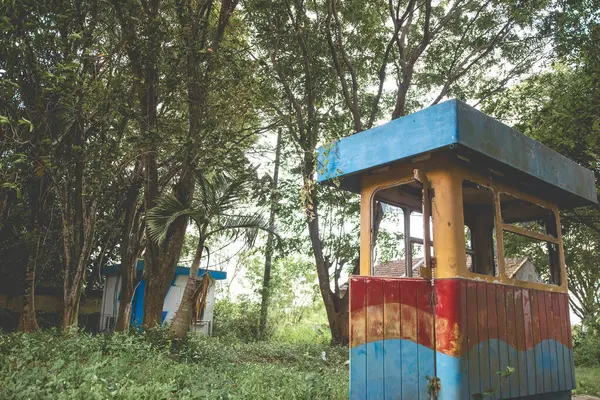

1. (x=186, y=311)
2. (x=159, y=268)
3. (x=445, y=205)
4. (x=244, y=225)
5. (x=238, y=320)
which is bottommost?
(x=238, y=320)

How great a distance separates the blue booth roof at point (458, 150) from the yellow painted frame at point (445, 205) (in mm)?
149

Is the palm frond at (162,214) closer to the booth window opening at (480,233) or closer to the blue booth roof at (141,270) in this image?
the booth window opening at (480,233)

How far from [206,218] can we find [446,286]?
497 centimetres

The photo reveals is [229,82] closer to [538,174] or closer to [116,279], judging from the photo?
[538,174]

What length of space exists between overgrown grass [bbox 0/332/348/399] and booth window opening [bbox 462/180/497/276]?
2.12 metres

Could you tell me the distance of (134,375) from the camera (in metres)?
5.05

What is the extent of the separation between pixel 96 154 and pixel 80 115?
0.81 m

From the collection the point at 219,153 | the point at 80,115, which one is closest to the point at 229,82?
the point at 219,153

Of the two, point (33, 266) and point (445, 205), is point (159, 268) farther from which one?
point (445, 205)

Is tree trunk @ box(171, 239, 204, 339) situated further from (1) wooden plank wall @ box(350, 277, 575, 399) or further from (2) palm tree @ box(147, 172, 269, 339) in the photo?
(1) wooden plank wall @ box(350, 277, 575, 399)

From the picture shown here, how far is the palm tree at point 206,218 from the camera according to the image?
795 centimetres

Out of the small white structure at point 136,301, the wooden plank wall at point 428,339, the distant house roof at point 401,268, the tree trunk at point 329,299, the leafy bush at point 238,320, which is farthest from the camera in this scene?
the leafy bush at point 238,320

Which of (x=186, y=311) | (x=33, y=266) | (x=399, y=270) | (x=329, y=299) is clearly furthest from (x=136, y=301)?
(x=399, y=270)

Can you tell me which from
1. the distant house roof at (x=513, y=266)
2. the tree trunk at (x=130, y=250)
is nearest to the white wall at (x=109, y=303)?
the tree trunk at (x=130, y=250)
